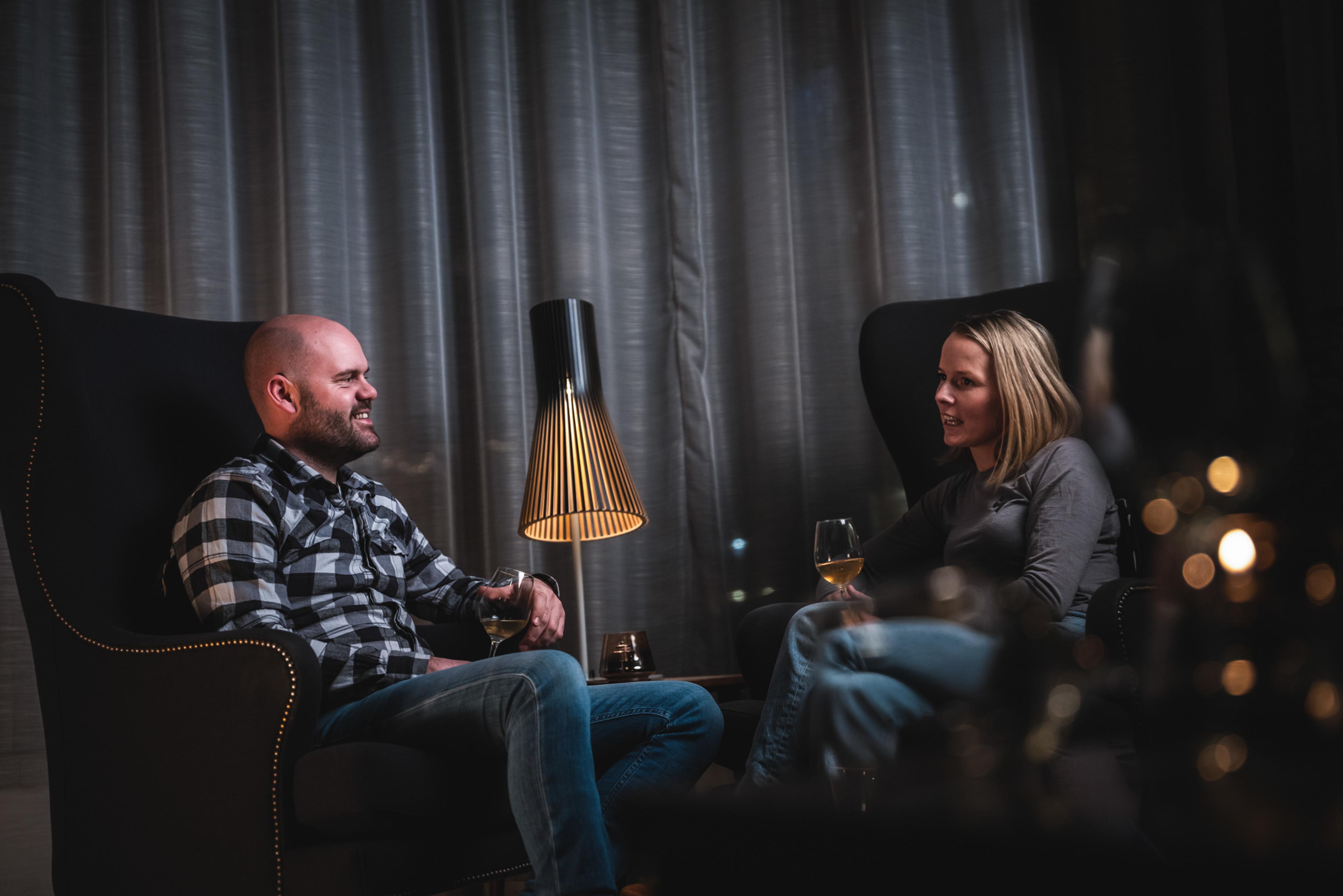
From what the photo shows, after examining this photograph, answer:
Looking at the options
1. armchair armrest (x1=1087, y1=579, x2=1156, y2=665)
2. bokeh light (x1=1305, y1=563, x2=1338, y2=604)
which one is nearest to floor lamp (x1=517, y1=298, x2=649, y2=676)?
armchair armrest (x1=1087, y1=579, x2=1156, y2=665)

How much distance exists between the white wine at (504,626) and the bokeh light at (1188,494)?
1089 millimetres

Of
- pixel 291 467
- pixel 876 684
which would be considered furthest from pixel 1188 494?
pixel 291 467

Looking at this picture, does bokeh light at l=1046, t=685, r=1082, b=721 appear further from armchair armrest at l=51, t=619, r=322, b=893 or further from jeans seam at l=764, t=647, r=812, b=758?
armchair armrest at l=51, t=619, r=322, b=893

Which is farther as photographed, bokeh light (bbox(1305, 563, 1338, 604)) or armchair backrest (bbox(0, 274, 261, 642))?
armchair backrest (bbox(0, 274, 261, 642))

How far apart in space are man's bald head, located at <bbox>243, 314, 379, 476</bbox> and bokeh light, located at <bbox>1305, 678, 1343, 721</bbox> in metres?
1.54

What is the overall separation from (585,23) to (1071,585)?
2.02 meters

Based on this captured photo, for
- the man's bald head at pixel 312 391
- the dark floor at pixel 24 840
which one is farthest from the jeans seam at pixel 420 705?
the dark floor at pixel 24 840

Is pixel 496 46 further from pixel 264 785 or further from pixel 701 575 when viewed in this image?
pixel 264 785

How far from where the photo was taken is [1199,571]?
47 cm

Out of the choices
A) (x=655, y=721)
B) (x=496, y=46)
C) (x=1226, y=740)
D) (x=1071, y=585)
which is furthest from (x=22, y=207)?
(x=1226, y=740)

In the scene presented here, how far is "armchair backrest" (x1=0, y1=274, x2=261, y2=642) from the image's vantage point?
1331mm

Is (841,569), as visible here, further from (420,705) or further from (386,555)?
(386,555)

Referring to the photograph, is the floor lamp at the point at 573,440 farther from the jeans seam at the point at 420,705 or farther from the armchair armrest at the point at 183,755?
the armchair armrest at the point at 183,755

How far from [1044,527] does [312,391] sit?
125cm
